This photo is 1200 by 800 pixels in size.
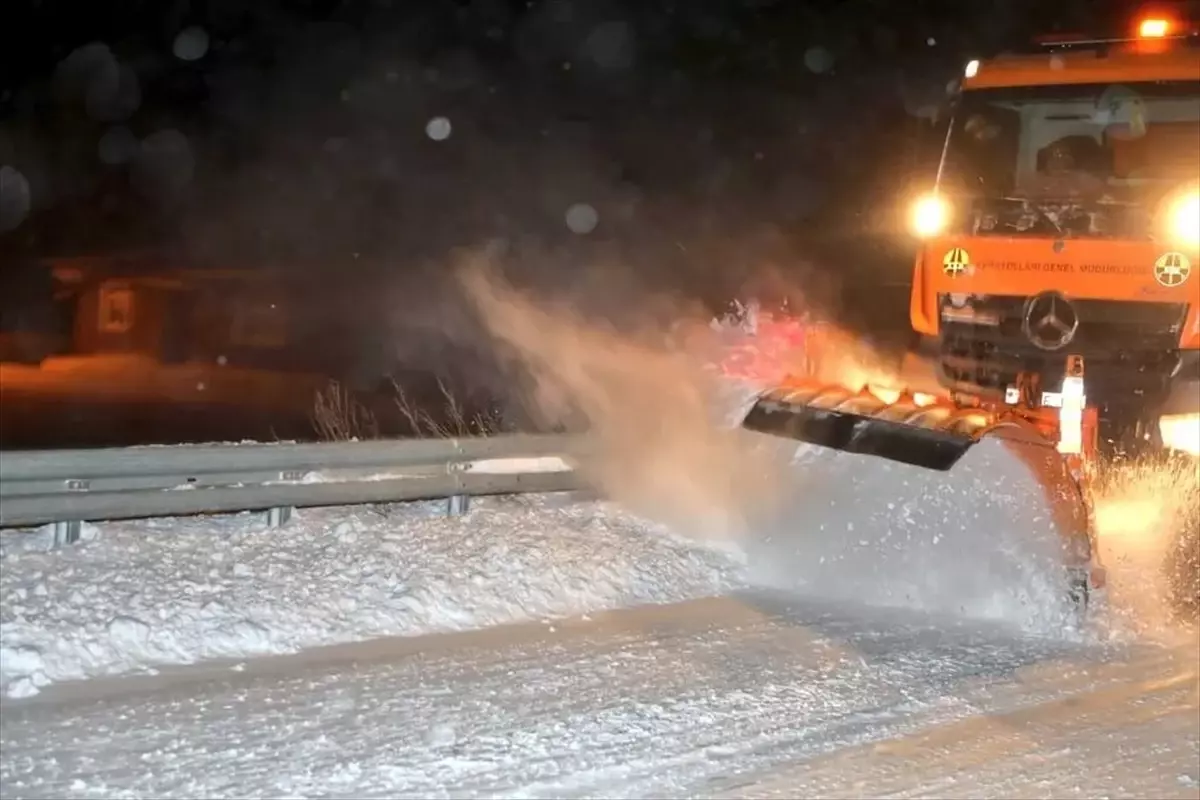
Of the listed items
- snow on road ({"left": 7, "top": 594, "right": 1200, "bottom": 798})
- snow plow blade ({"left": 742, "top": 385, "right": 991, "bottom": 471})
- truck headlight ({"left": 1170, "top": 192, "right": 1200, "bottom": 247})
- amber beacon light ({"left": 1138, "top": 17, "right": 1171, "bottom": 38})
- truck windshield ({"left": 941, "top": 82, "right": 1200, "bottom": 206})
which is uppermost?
amber beacon light ({"left": 1138, "top": 17, "right": 1171, "bottom": 38})

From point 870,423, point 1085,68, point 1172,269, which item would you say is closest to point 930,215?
point 1085,68

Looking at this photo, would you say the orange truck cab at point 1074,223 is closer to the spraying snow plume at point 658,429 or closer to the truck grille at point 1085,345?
the truck grille at point 1085,345

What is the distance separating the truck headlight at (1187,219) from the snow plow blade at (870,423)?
2.17 m

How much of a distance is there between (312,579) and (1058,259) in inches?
201

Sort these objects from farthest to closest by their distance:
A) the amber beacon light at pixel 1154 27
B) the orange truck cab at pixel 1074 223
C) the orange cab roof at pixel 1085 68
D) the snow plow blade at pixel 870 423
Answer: the amber beacon light at pixel 1154 27
the orange cab roof at pixel 1085 68
the orange truck cab at pixel 1074 223
the snow plow blade at pixel 870 423

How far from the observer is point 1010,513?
260 inches

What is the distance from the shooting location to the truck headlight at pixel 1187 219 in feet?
25.8

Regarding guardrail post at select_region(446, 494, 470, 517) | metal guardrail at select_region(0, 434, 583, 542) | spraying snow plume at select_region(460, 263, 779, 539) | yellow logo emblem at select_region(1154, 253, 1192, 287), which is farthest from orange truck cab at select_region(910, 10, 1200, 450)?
guardrail post at select_region(446, 494, 470, 517)

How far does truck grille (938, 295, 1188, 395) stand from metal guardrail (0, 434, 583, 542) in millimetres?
2993

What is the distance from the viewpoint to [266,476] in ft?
22.0

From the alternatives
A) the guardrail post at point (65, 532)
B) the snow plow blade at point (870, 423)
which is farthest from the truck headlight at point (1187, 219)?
the guardrail post at point (65, 532)

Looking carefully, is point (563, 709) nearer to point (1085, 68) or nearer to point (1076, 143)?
point (1076, 143)

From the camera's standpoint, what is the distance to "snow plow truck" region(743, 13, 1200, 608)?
748cm

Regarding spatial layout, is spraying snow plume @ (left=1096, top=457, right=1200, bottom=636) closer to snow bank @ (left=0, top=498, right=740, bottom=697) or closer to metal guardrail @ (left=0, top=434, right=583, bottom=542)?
snow bank @ (left=0, top=498, right=740, bottom=697)
